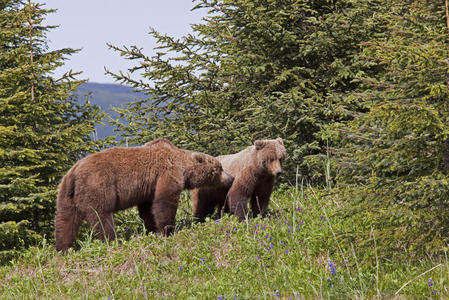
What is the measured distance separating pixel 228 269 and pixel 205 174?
2849 mm

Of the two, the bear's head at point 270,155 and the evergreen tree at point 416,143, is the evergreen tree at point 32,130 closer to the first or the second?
the bear's head at point 270,155

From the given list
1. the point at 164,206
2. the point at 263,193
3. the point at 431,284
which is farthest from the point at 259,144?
the point at 431,284

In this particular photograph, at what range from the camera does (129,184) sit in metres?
7.62

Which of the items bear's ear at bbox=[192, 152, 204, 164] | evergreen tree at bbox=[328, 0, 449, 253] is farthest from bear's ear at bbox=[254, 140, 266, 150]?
evergreen tree at bbox=[328, 0, 449, 253]

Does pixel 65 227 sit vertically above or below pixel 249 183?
below

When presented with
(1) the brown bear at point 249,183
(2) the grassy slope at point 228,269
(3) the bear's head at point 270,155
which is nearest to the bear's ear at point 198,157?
(1) the brown bear at point 249,183

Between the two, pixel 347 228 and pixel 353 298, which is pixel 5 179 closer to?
pixel 347 228

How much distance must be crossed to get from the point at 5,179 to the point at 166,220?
2.71 meters

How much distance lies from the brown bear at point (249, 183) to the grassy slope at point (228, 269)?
738 mm

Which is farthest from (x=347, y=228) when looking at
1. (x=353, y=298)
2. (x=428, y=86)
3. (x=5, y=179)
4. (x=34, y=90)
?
(x=34, y=90)

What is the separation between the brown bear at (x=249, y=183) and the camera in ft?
26.9

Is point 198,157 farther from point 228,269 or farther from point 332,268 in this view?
point 332,268

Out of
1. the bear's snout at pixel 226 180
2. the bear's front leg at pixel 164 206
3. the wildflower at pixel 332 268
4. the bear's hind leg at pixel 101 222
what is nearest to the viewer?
the wildflower at pixel 332 268

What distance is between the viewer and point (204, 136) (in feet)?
36.3
